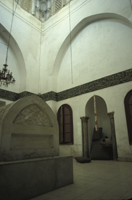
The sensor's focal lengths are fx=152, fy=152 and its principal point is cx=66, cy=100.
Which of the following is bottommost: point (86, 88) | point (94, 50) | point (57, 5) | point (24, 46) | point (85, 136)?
point (85, 136)

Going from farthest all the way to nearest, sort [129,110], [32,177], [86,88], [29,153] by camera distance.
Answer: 1. [86,88]
2. [129,110]
3. [29,153]
4. [32,177]

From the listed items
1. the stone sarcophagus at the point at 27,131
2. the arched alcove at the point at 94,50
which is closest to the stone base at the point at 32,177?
the stone sarcophagus at the point at 27,131

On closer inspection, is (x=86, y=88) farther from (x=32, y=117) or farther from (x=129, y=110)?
(x=32, y=117)

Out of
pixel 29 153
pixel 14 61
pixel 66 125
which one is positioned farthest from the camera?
pixel 14 61

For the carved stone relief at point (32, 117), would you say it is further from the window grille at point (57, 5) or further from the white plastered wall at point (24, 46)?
the window grille at point (57, 5)

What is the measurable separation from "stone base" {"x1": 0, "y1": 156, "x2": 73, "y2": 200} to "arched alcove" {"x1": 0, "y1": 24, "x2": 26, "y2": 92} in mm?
6933

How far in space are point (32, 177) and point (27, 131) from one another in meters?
0.67

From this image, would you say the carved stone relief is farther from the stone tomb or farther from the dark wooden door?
the dark wooden door

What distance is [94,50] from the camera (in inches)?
295

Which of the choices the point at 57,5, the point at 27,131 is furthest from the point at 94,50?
the point at 27,131

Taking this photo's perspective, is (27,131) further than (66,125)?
No

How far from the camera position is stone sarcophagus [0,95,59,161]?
212cm

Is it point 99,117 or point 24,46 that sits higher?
point 24,46

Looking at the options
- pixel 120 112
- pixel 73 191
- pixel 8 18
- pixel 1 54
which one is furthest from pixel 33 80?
pixel 73 191
